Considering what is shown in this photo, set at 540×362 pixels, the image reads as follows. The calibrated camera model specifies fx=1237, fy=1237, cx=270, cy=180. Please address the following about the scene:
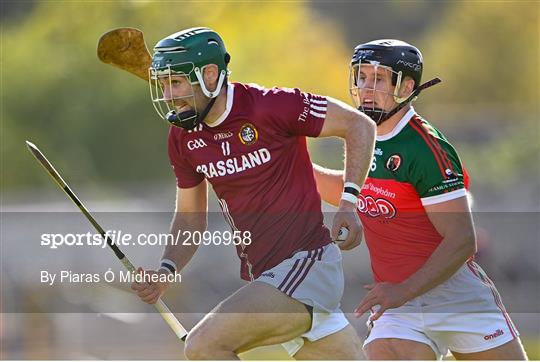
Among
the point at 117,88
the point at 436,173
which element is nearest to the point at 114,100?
the point at 117,88

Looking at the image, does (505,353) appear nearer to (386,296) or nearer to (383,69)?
(386,296)

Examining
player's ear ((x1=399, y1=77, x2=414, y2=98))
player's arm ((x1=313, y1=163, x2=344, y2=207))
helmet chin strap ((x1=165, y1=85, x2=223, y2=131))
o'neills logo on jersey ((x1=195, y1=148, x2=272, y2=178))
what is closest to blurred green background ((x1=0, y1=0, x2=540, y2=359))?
player's arm ((x1=313, y1=163, x2=344, y2=207))

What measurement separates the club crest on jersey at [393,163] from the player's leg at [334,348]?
81cm

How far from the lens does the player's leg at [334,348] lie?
19.1 ft

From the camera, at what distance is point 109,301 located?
52.3ft

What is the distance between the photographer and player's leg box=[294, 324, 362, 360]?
581cm

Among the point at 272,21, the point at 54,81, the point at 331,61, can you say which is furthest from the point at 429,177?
the point at 331,61

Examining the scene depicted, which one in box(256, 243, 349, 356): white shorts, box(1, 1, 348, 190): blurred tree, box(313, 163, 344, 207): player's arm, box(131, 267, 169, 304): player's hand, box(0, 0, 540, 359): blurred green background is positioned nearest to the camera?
box(256, 243, 349, 356): white shorts

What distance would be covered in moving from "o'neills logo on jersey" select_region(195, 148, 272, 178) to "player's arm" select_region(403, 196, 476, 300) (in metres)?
0.85

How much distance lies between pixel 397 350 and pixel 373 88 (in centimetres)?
132

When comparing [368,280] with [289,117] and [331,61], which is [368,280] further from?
[331,61]

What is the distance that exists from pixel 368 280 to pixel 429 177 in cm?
1134

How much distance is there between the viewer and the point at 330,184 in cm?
649

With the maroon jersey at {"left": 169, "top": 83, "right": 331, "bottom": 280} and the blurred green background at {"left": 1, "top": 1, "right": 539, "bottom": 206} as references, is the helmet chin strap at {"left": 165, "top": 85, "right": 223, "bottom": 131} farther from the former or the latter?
the blurred green background at {"left": 1, "top": 1, "right": 539, "bottom": 206}
